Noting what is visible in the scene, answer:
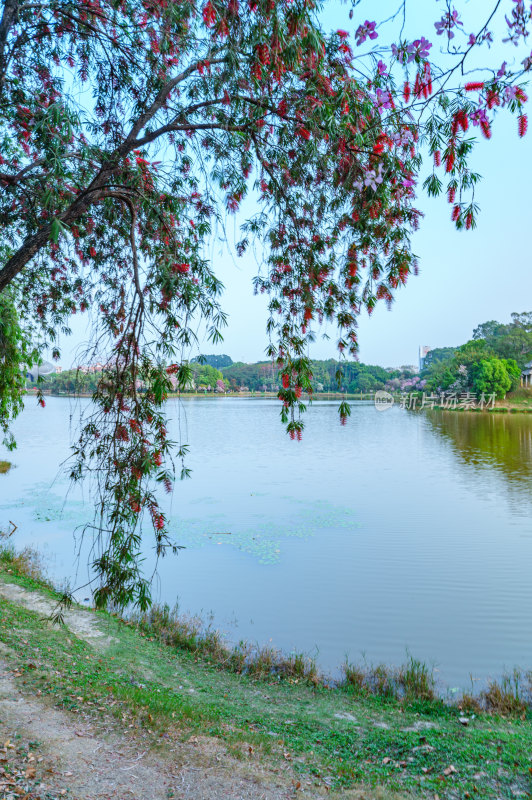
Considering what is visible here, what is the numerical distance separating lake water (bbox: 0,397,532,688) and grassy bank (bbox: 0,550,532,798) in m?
0.91

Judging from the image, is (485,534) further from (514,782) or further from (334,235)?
(334,235)

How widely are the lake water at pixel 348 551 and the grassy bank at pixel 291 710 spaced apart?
91 cm

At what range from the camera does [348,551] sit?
1047cm

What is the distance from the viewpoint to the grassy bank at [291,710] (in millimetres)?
3648

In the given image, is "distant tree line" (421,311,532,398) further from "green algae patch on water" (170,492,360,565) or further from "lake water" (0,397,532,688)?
"green algae patch on water" (170,492,360,565)

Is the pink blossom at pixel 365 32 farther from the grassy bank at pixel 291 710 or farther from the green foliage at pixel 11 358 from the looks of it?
the green foliage at pixel 11 358

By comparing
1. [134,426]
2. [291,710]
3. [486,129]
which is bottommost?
[291,710]

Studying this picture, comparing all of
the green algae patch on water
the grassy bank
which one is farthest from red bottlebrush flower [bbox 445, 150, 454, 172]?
the green algae patch on water

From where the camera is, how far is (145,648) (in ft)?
19.6

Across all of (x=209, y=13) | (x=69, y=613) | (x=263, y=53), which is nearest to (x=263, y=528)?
(x=69, y=613)

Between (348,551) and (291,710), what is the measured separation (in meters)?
5.88

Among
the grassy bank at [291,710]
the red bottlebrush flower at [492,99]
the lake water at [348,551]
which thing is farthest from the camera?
the lake water at [348,551]

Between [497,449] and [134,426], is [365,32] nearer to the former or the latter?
[134,426]

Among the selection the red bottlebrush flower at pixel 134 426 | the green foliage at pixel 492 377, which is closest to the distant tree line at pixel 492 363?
the green foliage at pixel 492 377
